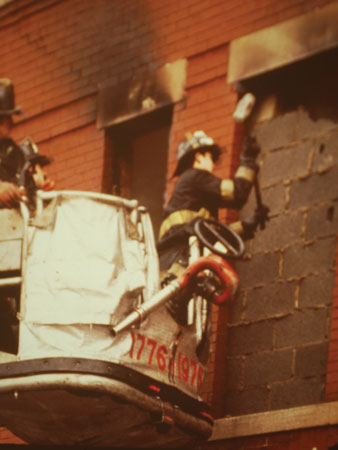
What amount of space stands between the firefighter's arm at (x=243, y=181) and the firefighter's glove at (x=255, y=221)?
0.29 m

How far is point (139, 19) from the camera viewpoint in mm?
17297

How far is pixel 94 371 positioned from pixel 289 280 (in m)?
2.88

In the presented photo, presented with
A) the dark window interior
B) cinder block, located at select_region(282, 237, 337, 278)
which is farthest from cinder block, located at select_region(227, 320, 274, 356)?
the dark window interior

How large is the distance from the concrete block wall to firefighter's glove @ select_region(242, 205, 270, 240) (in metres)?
0.34

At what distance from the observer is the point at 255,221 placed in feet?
48.8

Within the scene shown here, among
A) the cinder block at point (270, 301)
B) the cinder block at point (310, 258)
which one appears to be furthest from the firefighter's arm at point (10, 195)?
the cinder block at point (310, 258)

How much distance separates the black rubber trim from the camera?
12781 mm

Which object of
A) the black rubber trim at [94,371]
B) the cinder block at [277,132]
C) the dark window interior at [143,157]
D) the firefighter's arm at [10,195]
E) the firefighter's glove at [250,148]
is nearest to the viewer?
the black rubber trim at [94,371]

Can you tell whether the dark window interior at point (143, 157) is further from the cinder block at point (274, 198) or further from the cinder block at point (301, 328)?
the cinder block at point (301, 328)

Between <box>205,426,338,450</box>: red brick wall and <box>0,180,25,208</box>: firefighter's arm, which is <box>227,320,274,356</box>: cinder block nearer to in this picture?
<box>205,426,338,450</box>: red brick wall

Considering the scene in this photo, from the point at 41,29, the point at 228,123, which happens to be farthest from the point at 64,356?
the point at 41,29

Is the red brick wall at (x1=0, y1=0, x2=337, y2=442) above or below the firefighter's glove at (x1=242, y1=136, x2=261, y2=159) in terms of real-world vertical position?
above

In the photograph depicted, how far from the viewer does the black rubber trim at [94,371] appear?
41.9 feet

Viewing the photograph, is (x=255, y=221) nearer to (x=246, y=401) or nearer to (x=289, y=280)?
(x=289, y=280)
